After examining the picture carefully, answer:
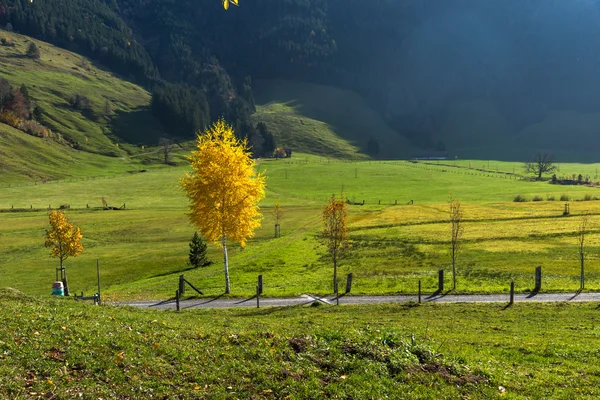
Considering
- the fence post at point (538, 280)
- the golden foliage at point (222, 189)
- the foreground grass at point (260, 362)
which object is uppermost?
the golden foliage at point (222, 189)

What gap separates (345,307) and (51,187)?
506 ft

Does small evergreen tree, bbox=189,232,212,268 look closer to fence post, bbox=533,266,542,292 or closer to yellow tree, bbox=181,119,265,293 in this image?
yellow tree, bbox=181,119,265,293

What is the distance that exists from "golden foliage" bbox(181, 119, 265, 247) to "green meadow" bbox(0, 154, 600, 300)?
676cm

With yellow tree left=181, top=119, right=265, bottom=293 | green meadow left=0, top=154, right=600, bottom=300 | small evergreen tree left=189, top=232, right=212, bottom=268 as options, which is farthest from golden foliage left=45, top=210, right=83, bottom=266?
yellow tree left=181, top=119, right=265, bottom=293

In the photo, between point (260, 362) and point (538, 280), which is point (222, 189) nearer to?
point (260, 362)

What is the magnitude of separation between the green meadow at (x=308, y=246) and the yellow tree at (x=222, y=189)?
675 centimetres

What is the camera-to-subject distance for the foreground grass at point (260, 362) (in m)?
12.6

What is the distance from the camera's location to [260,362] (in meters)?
14.4

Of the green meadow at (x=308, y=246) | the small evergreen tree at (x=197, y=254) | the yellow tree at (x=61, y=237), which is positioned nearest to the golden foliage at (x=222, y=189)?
the green meadow at (x=308, y=246)

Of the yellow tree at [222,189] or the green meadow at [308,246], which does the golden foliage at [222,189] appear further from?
the green meadow at [308,246]

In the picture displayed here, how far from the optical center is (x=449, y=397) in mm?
13227

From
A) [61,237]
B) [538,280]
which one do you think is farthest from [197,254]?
[538,280]

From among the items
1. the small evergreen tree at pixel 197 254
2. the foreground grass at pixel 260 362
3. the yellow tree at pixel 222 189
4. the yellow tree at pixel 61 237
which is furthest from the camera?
the small evergreen tree at pixel 197 254

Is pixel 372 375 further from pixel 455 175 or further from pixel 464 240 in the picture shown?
pixel 455 175
